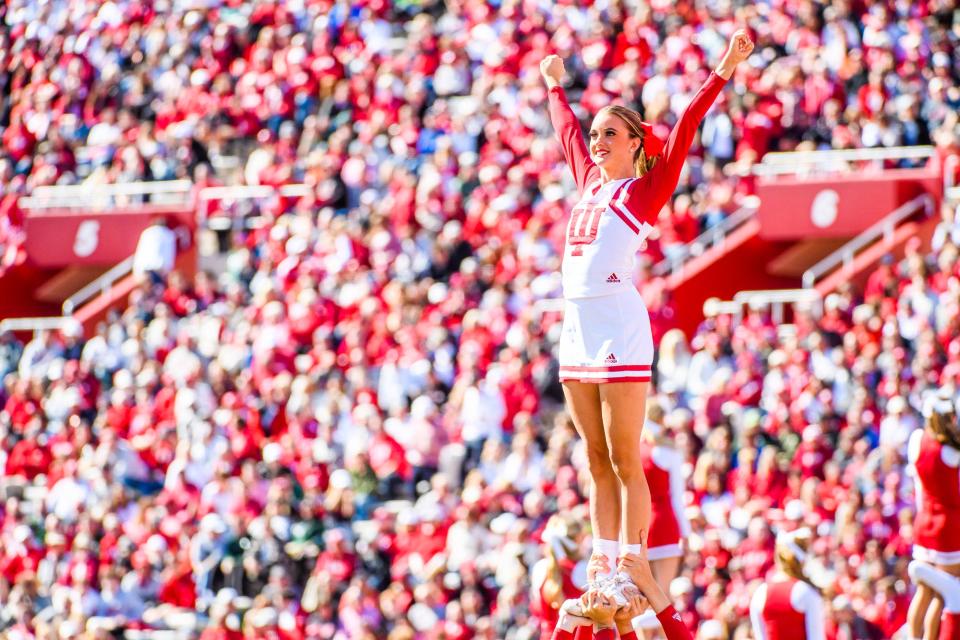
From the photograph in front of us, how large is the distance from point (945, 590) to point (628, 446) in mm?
2916

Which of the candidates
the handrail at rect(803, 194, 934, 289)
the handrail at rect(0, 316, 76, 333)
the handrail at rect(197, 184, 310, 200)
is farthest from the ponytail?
the handrail at rect(0, 316, 76, 333)

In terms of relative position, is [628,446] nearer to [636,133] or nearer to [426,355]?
[636,133]

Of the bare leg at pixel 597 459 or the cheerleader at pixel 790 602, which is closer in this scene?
the bare leg at pixel 597 459

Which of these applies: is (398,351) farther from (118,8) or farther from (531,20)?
(118,8)

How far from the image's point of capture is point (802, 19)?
18.5 metres

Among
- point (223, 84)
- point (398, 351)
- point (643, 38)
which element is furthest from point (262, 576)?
point (223, 84)

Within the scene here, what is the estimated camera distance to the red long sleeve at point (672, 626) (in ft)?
25.6

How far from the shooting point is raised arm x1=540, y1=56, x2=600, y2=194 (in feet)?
27.7

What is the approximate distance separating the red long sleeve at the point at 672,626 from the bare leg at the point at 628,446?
40 centimetres

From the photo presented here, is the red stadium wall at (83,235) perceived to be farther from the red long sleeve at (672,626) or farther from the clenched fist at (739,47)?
the red long sleeve at (672,626)

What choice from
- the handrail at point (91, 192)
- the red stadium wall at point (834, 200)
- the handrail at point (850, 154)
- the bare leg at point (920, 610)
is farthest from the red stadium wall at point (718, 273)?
the bare leg at point (920, 610)

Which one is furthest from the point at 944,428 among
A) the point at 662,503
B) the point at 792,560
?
the point at 662,503

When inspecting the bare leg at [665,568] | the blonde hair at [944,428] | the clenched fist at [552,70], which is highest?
the clenched fist at [552,70]

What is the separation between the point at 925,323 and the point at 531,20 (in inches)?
283
